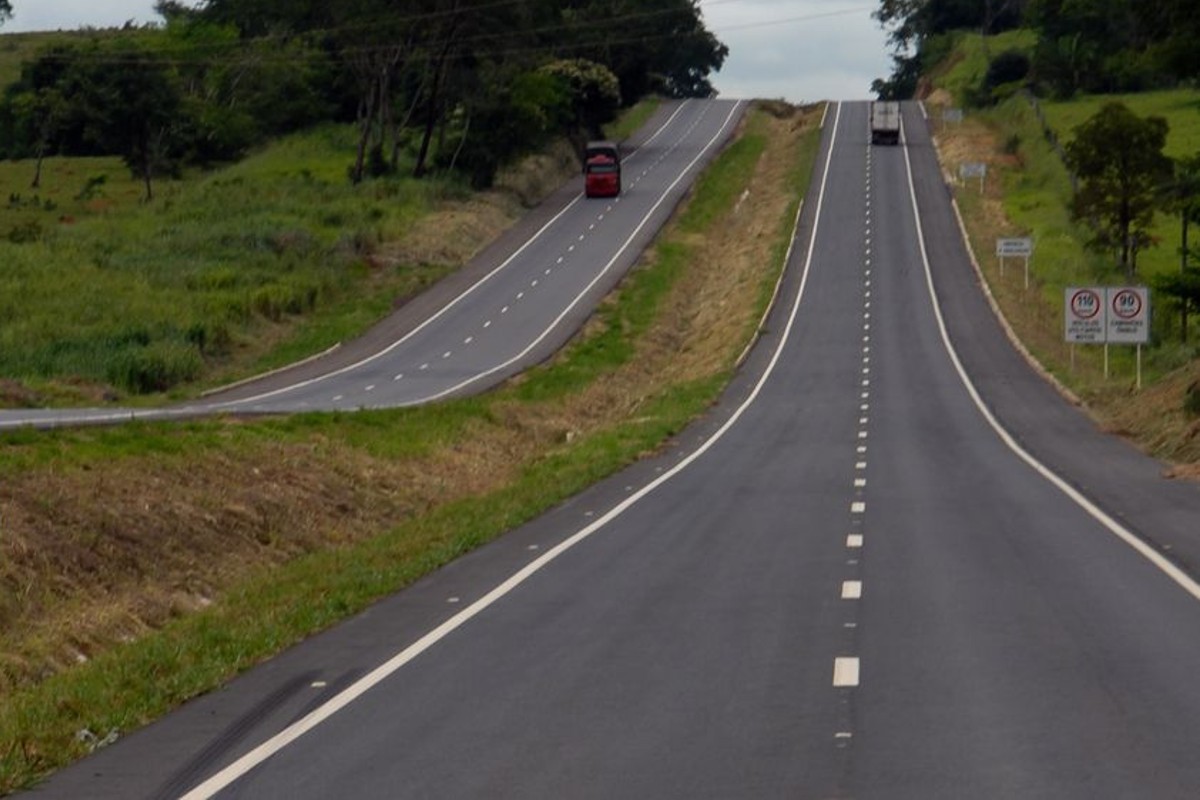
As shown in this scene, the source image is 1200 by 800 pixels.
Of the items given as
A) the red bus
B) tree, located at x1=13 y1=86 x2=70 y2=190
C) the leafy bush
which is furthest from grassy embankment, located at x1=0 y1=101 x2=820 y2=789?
tree, located at x1=13 y1=86 x2=70 y2=190

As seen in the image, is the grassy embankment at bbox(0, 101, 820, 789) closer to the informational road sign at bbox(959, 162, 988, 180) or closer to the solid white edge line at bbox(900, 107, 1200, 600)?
the solid white edge line at bbox(900, 107, 1200, 600)

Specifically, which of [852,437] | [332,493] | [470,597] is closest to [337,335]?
[852,437]

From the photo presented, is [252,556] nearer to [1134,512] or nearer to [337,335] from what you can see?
[1134,512]

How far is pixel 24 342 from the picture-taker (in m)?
52.2

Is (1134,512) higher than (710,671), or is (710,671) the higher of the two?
(710,671)

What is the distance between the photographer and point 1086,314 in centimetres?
Answer: 4969

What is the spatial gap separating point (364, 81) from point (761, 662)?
2920 inches

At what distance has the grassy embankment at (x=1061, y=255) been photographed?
4003 cm

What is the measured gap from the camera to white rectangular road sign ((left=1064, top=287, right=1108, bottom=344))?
162 feet

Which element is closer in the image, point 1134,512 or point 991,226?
point 1134,512

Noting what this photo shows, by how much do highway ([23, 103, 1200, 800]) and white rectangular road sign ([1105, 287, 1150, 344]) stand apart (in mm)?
18626

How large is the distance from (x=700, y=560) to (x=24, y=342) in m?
36.6

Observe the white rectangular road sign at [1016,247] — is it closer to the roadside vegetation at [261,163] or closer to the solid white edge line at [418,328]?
the solid white edge line at [418,328]

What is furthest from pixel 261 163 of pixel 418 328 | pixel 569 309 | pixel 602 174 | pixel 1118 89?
pixel 1118 89
